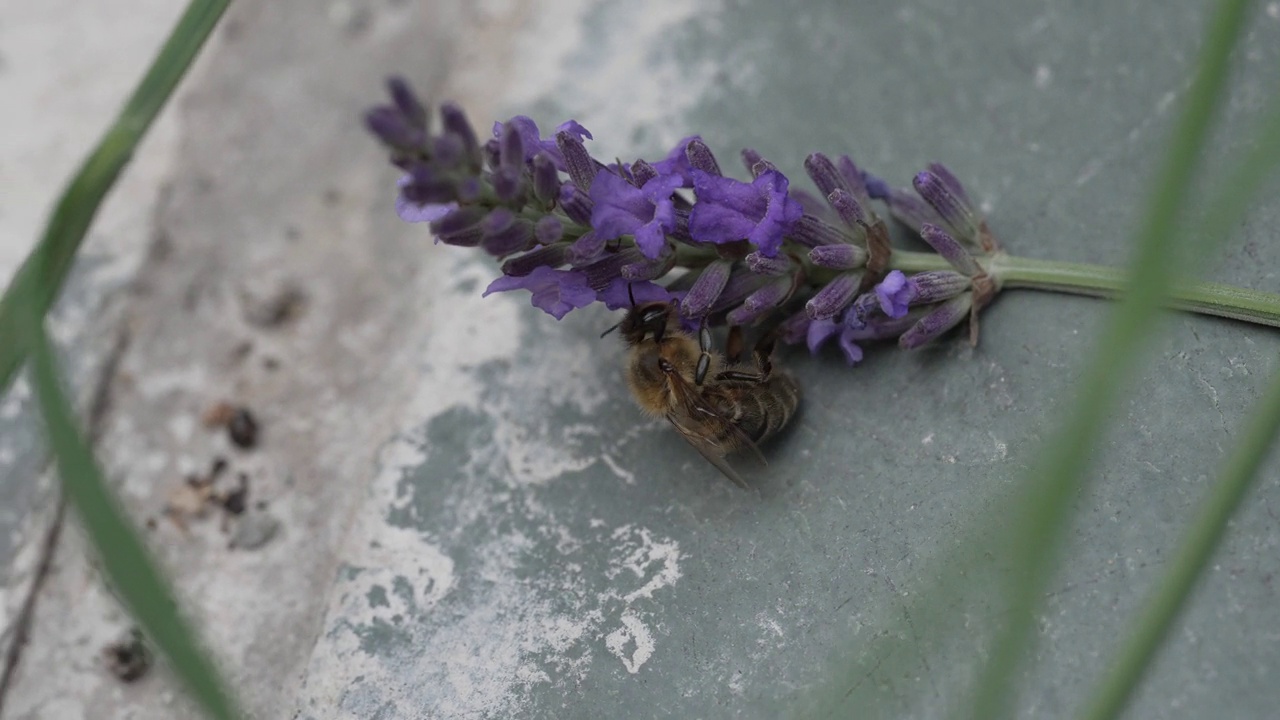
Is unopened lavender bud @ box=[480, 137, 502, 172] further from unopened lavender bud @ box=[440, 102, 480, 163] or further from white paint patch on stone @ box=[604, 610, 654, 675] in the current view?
white paint patch on stone @ box=[604, 610, 654, 675]

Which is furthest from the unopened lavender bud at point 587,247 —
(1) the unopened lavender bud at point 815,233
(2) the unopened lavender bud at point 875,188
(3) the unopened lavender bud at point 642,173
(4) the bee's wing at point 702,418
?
(2) the unopened lavender bud at point 875,188

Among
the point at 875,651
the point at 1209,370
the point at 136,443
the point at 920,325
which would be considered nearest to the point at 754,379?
the point at 920,325

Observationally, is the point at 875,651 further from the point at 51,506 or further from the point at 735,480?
the point at 51,506

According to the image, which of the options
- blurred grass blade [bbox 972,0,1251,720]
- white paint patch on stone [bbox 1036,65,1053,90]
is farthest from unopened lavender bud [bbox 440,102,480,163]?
white paint patch on stone [bbox 1036,65,1053,90]

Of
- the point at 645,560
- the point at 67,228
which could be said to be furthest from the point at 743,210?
the point at 67,228

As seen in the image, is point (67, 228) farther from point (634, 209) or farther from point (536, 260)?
point (634, 209)

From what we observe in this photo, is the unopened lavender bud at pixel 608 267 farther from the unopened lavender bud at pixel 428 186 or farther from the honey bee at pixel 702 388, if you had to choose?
the unopened lavender bud at pixel 428 186
